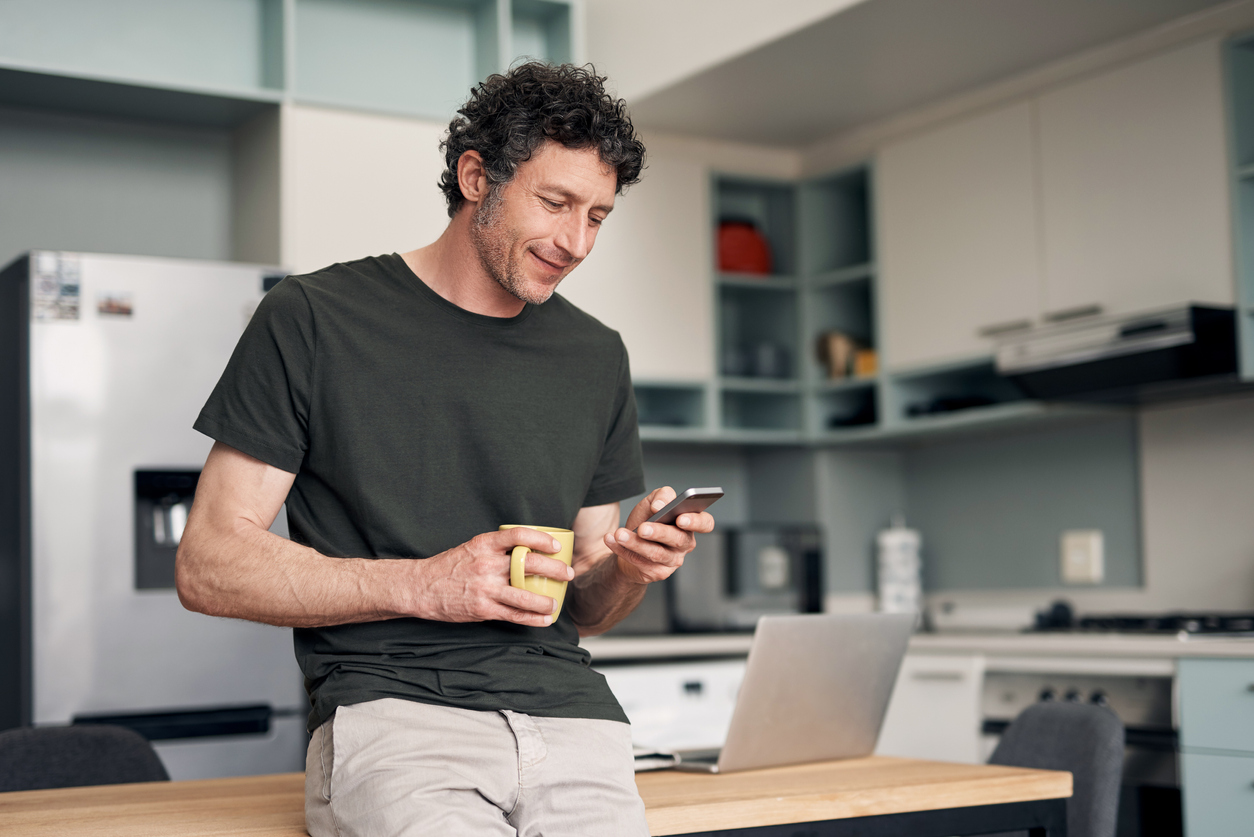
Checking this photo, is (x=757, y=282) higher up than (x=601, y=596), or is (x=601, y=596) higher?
(x=757, y=282)

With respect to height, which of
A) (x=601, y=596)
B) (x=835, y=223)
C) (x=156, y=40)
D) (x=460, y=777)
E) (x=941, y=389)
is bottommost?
(x=460, y=777)

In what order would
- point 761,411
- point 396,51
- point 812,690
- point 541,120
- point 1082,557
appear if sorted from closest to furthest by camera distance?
point 541,120
point 812,690
point 396,51
point 1082,557
point 761,411

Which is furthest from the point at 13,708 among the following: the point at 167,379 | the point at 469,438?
the point at 469,438

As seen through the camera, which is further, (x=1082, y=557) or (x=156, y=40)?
(x=1082, y=557)

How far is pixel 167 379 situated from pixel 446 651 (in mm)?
1875

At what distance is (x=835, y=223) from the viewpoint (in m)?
4.33

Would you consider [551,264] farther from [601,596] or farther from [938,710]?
[938,710]

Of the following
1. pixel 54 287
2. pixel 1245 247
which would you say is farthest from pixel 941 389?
pixel 54 287

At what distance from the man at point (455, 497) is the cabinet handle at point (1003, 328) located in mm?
2256

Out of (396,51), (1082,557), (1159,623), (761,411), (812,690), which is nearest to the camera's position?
(812,690)

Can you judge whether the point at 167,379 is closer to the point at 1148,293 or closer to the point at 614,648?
the point at 614,648

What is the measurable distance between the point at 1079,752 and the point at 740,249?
8.75ft

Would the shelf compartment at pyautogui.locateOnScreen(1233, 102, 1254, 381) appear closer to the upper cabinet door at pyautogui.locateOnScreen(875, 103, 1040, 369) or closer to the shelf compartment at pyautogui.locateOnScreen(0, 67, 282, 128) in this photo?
the upper cabinet door at pyautogui.locateOnScreen(875, 103, 1040, 369)

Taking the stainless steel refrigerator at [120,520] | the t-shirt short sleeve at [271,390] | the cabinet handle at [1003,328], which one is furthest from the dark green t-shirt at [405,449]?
the cabinet handle at [1003,328]
